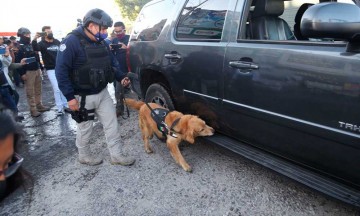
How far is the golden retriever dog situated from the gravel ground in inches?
Answer: 6.5

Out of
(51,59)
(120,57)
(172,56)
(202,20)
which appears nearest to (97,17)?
(172,56)

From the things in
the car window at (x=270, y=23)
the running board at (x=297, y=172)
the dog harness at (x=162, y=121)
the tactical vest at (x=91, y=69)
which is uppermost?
the car window at (x=270, y=23)

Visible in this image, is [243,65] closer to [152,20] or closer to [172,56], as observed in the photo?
[172,56]

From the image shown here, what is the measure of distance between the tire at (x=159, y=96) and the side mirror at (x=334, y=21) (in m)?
2.03

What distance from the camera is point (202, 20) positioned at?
115 inches

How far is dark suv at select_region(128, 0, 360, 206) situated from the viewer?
1682 mm

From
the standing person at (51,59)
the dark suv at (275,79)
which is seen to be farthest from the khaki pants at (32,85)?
the dark suv at (275,79)

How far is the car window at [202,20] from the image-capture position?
263cm

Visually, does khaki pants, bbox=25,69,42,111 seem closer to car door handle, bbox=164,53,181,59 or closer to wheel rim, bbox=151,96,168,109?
wheel rim, bbox=151,96,168,109

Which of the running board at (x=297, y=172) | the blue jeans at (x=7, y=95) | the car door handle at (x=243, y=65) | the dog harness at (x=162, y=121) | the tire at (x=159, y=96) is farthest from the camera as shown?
the blue jeans at (x=7, y=95)

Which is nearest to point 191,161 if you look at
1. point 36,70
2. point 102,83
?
point 102,83

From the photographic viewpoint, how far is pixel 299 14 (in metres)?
2.90

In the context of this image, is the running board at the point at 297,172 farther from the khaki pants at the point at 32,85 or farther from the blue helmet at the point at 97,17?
the khaki pants at the point at 32,85

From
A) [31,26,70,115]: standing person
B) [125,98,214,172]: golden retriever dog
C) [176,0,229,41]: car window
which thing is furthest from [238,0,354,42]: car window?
[31,26,70,115]: standing person
